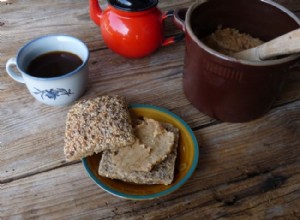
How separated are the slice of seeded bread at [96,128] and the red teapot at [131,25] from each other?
0.66 feet

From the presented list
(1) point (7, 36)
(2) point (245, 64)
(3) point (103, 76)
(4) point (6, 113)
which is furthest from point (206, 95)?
(1) point (7, 36)

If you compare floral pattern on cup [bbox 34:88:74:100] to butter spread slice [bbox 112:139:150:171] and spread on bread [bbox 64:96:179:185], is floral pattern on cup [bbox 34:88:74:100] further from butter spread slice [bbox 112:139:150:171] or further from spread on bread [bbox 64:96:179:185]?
butter spread slice [bbox 112:139:150:171]

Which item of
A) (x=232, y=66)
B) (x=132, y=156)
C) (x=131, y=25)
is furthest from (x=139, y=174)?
(x=131, y=25)

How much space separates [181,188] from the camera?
2.01ft

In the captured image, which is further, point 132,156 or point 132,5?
point 132,5

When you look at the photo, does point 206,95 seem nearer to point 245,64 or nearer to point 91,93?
point 245,64

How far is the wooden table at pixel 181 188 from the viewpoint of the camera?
583mm

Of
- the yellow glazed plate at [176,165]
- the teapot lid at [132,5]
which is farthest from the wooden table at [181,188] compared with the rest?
the teapot lid at [132,5]

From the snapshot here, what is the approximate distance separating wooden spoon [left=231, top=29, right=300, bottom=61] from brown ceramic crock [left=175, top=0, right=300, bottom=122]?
0.02 meters

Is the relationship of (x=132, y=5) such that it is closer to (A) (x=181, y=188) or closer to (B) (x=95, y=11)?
(B) (x=95, y=11)

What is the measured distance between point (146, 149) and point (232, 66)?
0.68 ft

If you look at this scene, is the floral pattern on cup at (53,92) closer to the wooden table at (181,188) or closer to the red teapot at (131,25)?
the wooden table at (181,188)

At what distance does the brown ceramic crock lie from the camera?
61 cm

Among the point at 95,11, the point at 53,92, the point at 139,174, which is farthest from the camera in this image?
the point at 95,11
